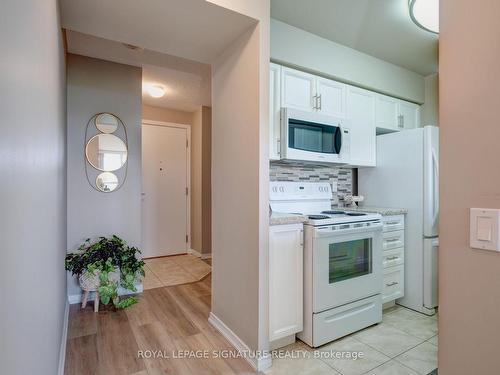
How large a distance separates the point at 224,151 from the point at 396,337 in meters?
1.97

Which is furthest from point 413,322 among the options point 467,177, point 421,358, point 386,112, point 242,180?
point 467,177

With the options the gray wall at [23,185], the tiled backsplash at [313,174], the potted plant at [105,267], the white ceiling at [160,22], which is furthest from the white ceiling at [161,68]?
the potted plant at [105,267]

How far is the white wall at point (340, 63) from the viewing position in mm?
2355

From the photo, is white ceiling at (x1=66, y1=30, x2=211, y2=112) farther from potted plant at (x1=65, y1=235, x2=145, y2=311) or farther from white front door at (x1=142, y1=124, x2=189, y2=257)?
potted plant at (x1=65, y1=235, x2=145, y2=311)

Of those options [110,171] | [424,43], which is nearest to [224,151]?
[110,171]

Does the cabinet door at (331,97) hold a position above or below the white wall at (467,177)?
above

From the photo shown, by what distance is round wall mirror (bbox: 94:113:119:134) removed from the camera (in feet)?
9.32

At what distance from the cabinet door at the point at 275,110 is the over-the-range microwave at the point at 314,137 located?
0.14ft

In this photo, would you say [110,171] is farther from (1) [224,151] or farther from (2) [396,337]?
(2) [396,337]

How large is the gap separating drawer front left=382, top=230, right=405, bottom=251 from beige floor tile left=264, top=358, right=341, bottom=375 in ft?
4.16

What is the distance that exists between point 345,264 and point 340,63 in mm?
1870

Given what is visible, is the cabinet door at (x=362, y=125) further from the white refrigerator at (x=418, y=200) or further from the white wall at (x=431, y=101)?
the white wall at (x=431, y=101)

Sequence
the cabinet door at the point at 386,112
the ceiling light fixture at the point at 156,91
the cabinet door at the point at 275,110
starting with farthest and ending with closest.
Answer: the ceiling light fixture at the point at 156,91, the cabinet door at the point at 386,112, the cabinet door at the point at 275,110

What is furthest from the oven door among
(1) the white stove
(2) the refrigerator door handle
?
(2) the refrigerator door handle
